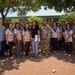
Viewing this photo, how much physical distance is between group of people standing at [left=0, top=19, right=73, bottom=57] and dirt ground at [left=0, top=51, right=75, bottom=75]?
1.27 feet

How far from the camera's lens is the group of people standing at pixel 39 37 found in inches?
391

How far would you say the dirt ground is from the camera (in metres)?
8.72

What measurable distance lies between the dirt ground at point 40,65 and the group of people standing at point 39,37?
0.39 m

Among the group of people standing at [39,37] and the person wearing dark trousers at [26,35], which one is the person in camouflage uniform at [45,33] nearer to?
the group of people standing at [39,37]

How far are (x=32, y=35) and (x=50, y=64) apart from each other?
1572 millimetres

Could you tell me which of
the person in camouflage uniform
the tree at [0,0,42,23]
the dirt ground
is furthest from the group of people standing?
the tree at [0,0,42,23]

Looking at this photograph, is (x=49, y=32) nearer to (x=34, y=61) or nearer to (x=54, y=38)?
(x=54, y=38)

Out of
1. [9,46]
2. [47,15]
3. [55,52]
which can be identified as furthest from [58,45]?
[47,15]

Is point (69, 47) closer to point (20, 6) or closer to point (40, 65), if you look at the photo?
point (40, 65)

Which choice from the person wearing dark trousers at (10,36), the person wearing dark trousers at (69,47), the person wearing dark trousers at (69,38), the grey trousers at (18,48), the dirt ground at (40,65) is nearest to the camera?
the dirt ground at (40,65)

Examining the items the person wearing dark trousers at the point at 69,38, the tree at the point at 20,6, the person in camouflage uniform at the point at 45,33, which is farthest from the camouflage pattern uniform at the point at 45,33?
the tree at the point at 20,6

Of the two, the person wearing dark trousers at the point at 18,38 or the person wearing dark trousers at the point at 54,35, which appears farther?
the person wearing dark trousers at the point at 54,35

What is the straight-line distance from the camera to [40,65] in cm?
934

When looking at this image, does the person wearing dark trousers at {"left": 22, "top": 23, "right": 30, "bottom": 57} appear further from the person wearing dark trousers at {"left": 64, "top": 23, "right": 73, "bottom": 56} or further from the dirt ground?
the person wearing dark trousers at {"left": 64, "top": 23, "right": 73, "bottom": 56}
